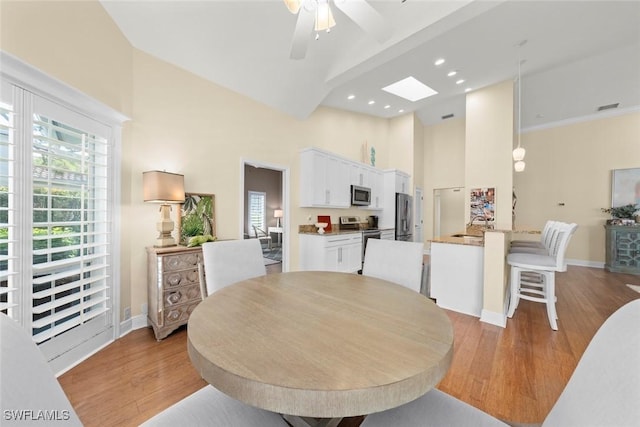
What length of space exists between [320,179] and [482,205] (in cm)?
331

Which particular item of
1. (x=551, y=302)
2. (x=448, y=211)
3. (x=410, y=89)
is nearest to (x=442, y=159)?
(x=448, y=211)

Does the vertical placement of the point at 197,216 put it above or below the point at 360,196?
below

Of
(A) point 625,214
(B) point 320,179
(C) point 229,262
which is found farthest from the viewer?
(A) point 625,214

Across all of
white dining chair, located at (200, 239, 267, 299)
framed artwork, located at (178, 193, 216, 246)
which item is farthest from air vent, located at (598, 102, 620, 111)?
framed artwork, located at (178, 193, 216, 246)

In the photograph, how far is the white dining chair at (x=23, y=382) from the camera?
45 centimetres

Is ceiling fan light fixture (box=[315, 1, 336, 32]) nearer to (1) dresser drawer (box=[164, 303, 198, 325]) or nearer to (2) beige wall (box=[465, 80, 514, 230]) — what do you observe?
(1) dresser drawer (box=[164, 303, 198, 325])

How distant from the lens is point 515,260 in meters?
2.70

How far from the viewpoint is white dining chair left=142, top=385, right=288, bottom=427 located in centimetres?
83

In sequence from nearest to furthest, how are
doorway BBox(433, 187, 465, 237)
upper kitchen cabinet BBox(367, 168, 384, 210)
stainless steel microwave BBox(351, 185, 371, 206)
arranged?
stainless steel microwave BBox(351, 185, 371, 206), upper kitchen cabinet BBox(367, 168, 384, 210), doorway BBox(433, 187, 465, 237)

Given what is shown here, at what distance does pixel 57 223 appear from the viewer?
1756 mm

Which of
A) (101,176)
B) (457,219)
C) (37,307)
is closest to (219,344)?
(37,307)

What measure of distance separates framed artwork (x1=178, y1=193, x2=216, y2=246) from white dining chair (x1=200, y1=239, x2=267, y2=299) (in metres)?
1.13

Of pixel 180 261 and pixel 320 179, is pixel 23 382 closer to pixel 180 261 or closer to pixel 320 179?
pixel 180 261

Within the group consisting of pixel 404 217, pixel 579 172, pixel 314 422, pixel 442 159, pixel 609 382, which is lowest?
pixel 314 422
